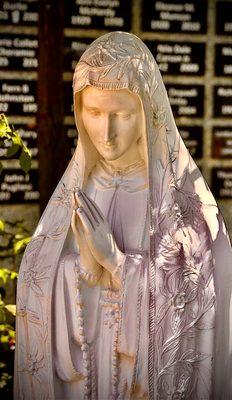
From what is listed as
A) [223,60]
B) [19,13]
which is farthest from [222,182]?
[19,13]

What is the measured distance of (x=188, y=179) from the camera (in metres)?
2.04

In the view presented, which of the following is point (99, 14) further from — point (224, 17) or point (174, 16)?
point (224, 17)

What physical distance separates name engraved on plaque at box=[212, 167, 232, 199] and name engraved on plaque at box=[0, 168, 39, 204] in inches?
32.5

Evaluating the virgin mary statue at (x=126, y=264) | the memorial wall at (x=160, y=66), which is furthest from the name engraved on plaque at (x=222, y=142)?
the virgin mary statue at (x=126, y=264)

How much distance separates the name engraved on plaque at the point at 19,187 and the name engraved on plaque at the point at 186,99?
0.70 meters

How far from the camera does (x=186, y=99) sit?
11.9ft

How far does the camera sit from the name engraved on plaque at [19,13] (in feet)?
11.1

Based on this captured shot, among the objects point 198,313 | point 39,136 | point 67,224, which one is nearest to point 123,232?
point 67,224

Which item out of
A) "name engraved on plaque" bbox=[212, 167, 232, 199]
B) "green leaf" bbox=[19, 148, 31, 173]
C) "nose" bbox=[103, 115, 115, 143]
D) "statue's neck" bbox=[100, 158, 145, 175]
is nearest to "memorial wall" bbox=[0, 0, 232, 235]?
"name engraved on plaque" bbox=[212, 167, 232, 199]

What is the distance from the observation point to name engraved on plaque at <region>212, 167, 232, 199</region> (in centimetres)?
372

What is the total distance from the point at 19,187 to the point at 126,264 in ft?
5.27

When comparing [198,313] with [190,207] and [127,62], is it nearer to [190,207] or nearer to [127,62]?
[190,207]

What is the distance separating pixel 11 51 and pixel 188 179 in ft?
5.22

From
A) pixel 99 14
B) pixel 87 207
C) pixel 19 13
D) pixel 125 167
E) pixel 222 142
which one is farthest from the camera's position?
pixel 222 142
